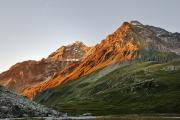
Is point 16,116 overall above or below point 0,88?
below

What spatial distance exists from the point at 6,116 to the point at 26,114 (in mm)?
7553

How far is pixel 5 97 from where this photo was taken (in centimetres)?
13538

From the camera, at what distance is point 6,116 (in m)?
121

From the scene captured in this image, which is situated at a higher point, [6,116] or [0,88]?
[0,88]

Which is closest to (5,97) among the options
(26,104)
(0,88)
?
(26,104)

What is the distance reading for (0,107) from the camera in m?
124

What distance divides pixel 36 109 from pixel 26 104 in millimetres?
3917

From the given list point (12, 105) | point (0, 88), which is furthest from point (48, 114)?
point (0, 88)

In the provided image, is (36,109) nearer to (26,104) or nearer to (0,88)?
(26,104)

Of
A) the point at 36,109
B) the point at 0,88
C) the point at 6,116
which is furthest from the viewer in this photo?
the point at 0,88

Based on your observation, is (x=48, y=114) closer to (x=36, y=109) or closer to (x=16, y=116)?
(x=36, y=109)

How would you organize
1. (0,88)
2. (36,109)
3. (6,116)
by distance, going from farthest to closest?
(0,88)
(36,109)
(6,116)

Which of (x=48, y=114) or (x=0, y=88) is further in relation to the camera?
(x=0, y=88)

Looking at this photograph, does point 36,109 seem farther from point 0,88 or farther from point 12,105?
point 0,88
